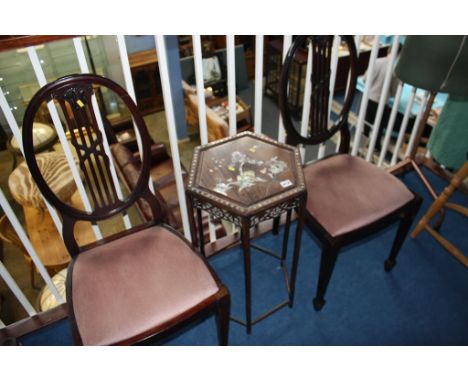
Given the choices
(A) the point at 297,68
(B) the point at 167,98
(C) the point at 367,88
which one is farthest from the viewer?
(A) the point at 297,68

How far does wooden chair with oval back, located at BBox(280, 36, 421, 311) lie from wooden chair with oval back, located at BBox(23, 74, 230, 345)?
1.70 feet

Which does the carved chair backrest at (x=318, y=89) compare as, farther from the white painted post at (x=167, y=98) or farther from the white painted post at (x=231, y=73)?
the white painted post at (x=167, y=98)

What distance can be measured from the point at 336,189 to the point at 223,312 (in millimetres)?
748

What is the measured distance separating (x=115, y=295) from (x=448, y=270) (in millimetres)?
1710

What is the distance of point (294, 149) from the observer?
154cm

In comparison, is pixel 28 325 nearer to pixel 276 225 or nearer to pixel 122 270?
pixel 122 270

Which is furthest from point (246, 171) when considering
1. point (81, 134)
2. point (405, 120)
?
point (405, 120)

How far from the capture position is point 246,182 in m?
1.38

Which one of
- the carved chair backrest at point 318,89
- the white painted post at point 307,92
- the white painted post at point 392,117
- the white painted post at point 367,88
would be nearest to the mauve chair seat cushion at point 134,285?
the carved chair backrest at point 318,89

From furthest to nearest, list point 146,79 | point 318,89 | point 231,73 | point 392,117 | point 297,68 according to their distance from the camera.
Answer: point 146,79 < point 297,68 < point 392,117 < point 318,89 < point 231,73

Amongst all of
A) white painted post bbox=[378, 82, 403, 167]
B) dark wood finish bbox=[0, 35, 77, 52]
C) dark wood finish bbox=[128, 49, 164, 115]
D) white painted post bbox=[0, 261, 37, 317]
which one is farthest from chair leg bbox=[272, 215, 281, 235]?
dark wood finish bbox=[128, 49, 164, 115]

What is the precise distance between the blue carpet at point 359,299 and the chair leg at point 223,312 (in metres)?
0.27

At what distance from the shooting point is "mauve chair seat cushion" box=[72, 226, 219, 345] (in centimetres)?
124
